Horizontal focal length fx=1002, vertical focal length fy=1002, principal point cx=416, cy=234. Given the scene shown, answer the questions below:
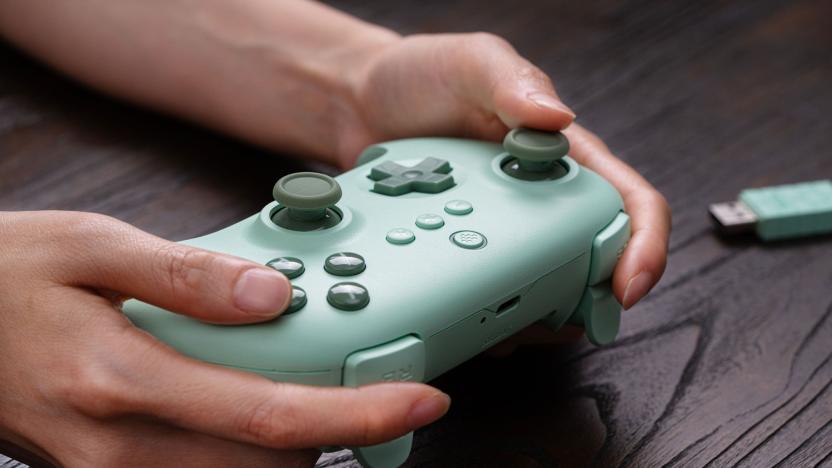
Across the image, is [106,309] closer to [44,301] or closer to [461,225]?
[44,301]

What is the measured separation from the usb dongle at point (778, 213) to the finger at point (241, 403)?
1.14ft

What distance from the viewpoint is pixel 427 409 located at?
0.39 metres

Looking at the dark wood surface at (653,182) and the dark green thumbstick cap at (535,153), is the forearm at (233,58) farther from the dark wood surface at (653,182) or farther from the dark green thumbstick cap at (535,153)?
the dark green thumbstick cap at (535,153)

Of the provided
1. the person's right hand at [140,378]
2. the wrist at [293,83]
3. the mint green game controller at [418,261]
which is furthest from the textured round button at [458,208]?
the wrist at [293,83]

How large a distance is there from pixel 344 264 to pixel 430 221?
57mm

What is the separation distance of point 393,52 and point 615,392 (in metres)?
0.28

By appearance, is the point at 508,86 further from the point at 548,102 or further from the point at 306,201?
the point at 306,201

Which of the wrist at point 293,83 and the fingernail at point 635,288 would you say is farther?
the wrist at point 293,83

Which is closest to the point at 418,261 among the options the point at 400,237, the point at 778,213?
the point at 400,237

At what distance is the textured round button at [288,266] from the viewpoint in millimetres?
414

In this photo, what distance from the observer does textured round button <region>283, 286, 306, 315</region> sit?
39 centimetres

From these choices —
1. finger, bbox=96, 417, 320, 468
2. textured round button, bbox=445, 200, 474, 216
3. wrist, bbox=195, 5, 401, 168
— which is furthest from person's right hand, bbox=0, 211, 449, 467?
wrist, bbox=195, 5, 401, 168

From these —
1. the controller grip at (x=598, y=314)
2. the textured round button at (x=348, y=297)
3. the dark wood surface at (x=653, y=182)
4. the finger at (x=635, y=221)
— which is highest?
the textured round button at (x=348, y=297)

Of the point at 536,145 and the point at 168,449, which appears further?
the point at 536,145
